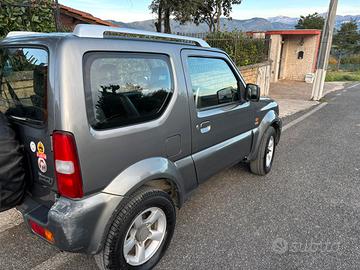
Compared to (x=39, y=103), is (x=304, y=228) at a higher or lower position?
lower

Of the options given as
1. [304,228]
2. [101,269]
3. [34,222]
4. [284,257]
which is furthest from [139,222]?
[304,228]

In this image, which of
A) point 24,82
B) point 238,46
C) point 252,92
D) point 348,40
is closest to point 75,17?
point 238,46

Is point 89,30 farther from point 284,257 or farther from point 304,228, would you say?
→ point 304,228

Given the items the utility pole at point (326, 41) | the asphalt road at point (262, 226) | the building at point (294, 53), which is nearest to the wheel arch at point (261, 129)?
the asphalt road at point (262, 226)

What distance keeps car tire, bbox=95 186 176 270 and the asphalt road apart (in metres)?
0.19

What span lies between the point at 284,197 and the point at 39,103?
292cm

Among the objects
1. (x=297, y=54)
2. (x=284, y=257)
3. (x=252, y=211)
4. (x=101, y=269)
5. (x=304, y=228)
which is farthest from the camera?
(x=297, y=54)

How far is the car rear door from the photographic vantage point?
259cm

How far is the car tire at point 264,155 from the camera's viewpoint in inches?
151

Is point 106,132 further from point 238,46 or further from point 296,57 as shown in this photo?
point 296,57

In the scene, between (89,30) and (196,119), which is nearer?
(89,30)

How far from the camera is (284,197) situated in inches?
138

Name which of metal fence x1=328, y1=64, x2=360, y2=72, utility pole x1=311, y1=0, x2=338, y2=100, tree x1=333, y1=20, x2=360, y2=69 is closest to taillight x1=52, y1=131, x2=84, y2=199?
utility pole x1=311, y1=0, x2=338, y2=100

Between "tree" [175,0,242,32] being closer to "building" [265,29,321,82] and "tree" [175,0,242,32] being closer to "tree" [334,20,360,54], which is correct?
"building" [265,29,321,82]
